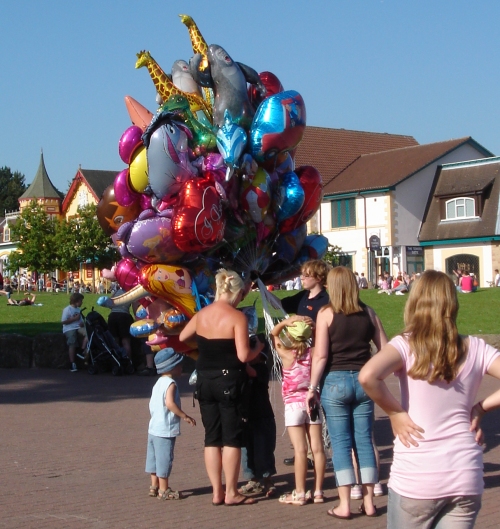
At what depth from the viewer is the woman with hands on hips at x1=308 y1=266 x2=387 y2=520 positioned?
646 centimetres

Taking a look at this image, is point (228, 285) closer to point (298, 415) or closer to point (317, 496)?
point (298, 415)

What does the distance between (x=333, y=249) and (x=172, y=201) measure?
3677 cm

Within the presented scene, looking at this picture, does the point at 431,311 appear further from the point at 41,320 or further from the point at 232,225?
the point at 41,320

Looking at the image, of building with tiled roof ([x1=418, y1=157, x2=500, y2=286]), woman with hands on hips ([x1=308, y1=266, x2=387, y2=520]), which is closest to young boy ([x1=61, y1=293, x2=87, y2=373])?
woman with hands on hips ([x1=308, y1=266, x2=387, y2=520])

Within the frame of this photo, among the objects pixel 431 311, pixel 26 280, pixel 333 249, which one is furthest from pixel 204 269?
pixel 26 280

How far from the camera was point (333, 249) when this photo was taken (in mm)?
44031

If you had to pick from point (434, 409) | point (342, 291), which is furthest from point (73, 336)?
point (434, 409)

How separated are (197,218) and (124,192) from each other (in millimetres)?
1163

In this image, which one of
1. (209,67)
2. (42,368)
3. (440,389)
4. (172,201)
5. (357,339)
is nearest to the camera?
(440,389)

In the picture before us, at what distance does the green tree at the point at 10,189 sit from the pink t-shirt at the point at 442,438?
108 m

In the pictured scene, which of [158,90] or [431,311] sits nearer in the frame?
[431,311]

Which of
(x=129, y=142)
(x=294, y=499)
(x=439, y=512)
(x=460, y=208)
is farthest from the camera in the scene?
(x=460, y=208)

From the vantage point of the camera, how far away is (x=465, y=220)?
46.3 metres

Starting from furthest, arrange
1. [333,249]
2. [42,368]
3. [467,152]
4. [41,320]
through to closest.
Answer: [467,152] < [333,249] < [41,320] < [42,368]
